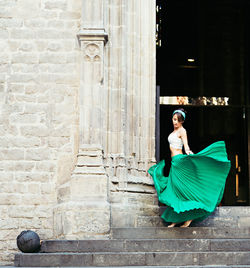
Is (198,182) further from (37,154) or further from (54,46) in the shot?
(54,46)

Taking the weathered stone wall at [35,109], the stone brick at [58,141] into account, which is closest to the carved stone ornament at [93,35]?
the weathered stone wall at [35,109]

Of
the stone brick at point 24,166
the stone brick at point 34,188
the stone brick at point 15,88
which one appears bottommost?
the stone brick at point 34,188

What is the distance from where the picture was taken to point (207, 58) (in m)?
16.0

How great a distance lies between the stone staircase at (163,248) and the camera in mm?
8141

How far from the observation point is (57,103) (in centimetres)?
1020

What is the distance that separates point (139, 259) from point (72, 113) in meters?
2.86

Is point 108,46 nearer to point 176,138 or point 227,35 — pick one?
point 176,138

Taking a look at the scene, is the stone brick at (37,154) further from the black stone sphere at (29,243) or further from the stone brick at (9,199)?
the black stone sphere at (29,243)

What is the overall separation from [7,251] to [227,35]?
8.35 meters

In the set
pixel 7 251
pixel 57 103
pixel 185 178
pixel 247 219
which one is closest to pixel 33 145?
pixel 57 103

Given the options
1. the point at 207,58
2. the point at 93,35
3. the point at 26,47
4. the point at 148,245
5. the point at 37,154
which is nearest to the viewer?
the point at 148,245

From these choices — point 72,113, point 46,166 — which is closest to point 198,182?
point 72,113

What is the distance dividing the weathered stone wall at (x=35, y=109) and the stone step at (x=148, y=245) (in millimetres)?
1345

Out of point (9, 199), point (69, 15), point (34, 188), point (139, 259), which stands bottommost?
point (139, 259)
